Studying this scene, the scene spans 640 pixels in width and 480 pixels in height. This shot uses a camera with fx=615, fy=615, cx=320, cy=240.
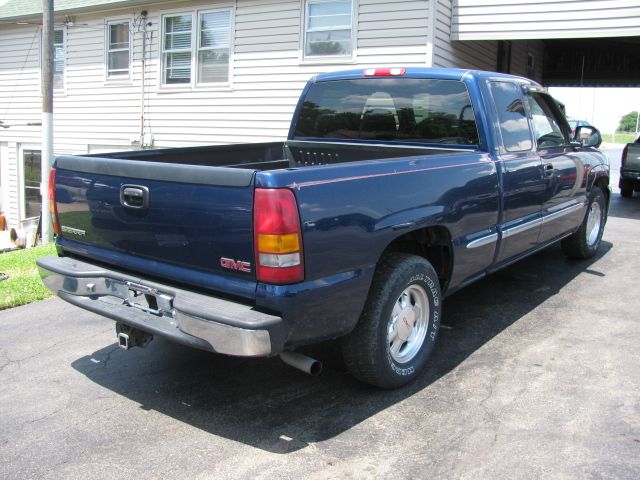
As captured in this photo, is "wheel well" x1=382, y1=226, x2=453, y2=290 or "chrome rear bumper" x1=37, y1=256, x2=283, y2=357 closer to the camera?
"chrome rear bumper" x1=37, y1=256, x2=283, y2=357

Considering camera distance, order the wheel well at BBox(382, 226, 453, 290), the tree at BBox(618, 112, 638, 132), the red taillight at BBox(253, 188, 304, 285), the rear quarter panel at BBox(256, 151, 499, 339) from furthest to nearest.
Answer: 1. the tree at BBox(618, 112, 638, 132)
2. the wheel well at BBox(382, 226, 453, 290)
3. the rear quarter panel at BBox(256, 151, 499, 339)
4. the red taillight at BBox(253, 188, 304, 285)

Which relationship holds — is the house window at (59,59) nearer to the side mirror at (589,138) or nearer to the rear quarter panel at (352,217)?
the side mirror at (589,138)

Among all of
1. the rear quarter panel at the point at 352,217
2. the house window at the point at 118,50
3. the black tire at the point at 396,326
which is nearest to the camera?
the rear quarter panel at the point at 352,217

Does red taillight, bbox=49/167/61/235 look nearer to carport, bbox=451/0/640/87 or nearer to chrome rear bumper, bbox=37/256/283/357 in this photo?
chrome rear bumper, bbox=37/256/283/357

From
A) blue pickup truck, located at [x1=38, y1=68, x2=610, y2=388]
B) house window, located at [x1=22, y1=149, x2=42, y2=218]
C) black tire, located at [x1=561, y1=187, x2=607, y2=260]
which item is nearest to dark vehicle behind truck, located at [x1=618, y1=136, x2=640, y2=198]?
black tire, located at [x1=561, y1=187, x2=607, y2=260]

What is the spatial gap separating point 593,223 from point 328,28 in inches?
239

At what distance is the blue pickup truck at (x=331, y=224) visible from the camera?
114 inches

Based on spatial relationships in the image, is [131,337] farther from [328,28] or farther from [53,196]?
[328,28]

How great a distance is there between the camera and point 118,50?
14.2m

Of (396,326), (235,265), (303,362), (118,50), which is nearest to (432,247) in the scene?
(396,326)

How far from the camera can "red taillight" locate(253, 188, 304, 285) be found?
2818mm

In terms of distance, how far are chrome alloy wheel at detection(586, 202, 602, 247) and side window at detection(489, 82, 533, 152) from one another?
2282 mm

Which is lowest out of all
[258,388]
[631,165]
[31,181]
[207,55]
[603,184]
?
[258,388]

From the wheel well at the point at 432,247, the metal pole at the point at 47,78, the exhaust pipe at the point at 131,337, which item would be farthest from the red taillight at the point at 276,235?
the metal pole at the point at 47,78
